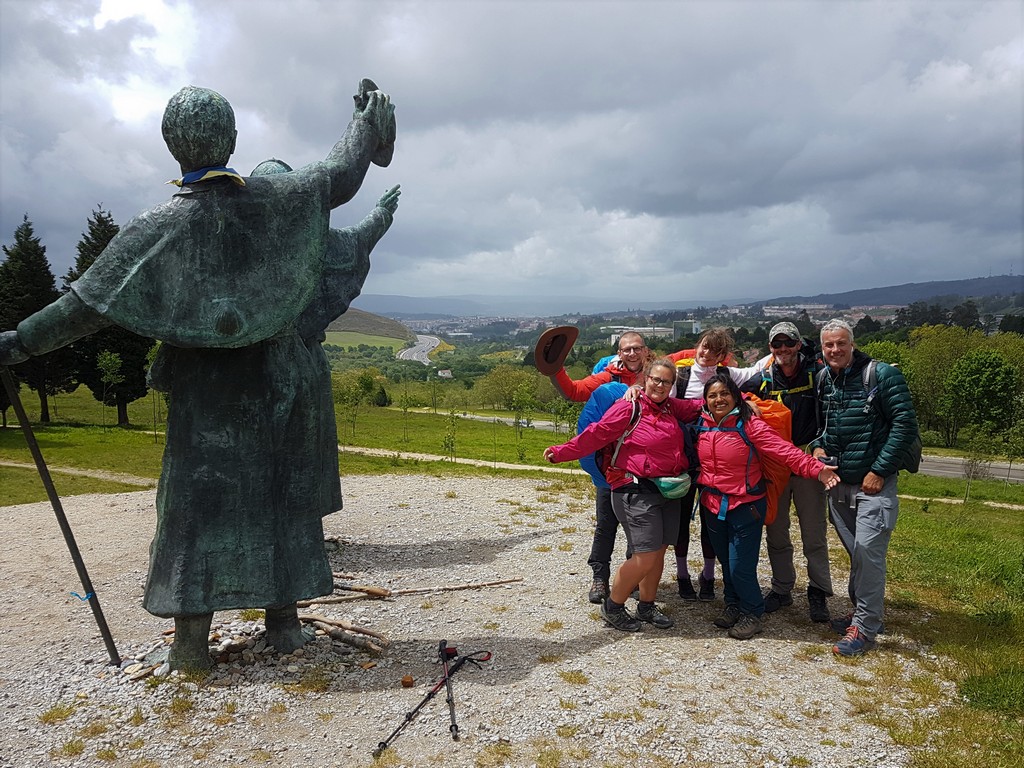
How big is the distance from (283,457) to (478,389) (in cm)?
5832

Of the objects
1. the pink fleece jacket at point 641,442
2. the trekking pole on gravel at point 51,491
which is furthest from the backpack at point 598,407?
the trekking pole on gravel at point 51,491

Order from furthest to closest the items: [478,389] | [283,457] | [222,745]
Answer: [478,389] < [283,457] < [222,745]

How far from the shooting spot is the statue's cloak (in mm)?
4207

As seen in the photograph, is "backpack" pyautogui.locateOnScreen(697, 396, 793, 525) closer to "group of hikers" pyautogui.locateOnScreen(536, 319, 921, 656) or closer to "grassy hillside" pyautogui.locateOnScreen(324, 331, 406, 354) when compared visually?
"group of hikers" pyautogui.locateOnScreen(536, 319, 921, 656)

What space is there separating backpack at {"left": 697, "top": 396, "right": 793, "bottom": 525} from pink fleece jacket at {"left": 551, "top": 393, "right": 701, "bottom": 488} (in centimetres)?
43

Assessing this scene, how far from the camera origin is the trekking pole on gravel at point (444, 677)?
13.8 ft

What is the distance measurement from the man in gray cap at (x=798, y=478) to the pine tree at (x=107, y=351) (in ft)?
91.6

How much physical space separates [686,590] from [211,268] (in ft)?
17.8

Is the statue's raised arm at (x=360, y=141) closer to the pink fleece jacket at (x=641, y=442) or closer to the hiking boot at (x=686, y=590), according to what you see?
the pink fleece jacket at (x=641, y=442)

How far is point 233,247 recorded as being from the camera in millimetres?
4391

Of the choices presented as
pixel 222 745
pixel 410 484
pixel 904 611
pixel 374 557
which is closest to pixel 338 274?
pixel 222 745

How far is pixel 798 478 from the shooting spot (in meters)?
6.05

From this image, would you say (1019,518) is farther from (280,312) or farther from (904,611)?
(280,312)

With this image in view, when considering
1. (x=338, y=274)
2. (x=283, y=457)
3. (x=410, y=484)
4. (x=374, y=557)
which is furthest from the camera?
(x=410, y=484)
